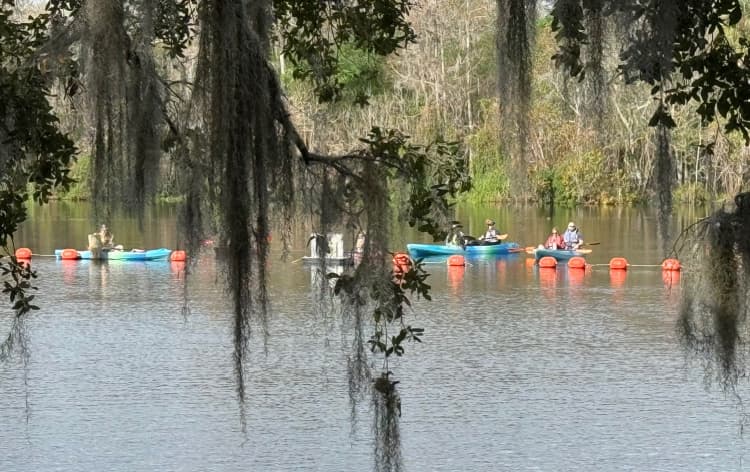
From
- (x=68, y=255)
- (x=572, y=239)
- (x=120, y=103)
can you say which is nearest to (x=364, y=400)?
(x=120, y=103)

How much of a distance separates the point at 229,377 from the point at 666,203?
11.0m

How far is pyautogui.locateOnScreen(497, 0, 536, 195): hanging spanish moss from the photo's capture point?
453cm

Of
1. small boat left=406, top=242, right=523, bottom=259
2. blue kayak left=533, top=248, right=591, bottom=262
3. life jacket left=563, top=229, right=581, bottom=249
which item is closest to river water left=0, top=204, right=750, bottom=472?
blue kayak left=533, top=248, right=591, bottom=262

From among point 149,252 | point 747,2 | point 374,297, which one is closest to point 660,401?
point 747,2

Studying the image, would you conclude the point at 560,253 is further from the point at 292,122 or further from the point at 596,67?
the point at 596,67

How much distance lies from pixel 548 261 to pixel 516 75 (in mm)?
21019

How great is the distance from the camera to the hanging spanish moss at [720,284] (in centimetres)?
500

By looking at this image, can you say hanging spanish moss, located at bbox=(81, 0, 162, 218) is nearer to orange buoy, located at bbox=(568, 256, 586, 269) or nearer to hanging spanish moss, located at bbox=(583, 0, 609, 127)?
hanging spanish moss, located at bbox=(583, 0, 609, 127)

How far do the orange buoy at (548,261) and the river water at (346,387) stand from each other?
5.13ft

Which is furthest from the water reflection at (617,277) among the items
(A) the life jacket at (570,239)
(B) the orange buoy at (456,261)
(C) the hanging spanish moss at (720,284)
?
(C) the hanging spanish moss at (720,284)

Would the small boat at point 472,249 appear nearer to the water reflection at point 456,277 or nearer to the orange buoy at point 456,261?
the orange buoy at point 456,261

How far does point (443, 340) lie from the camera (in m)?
17.8

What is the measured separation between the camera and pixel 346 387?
14.5 meters

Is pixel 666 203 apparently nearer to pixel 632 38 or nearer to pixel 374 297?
pixel 632 38
